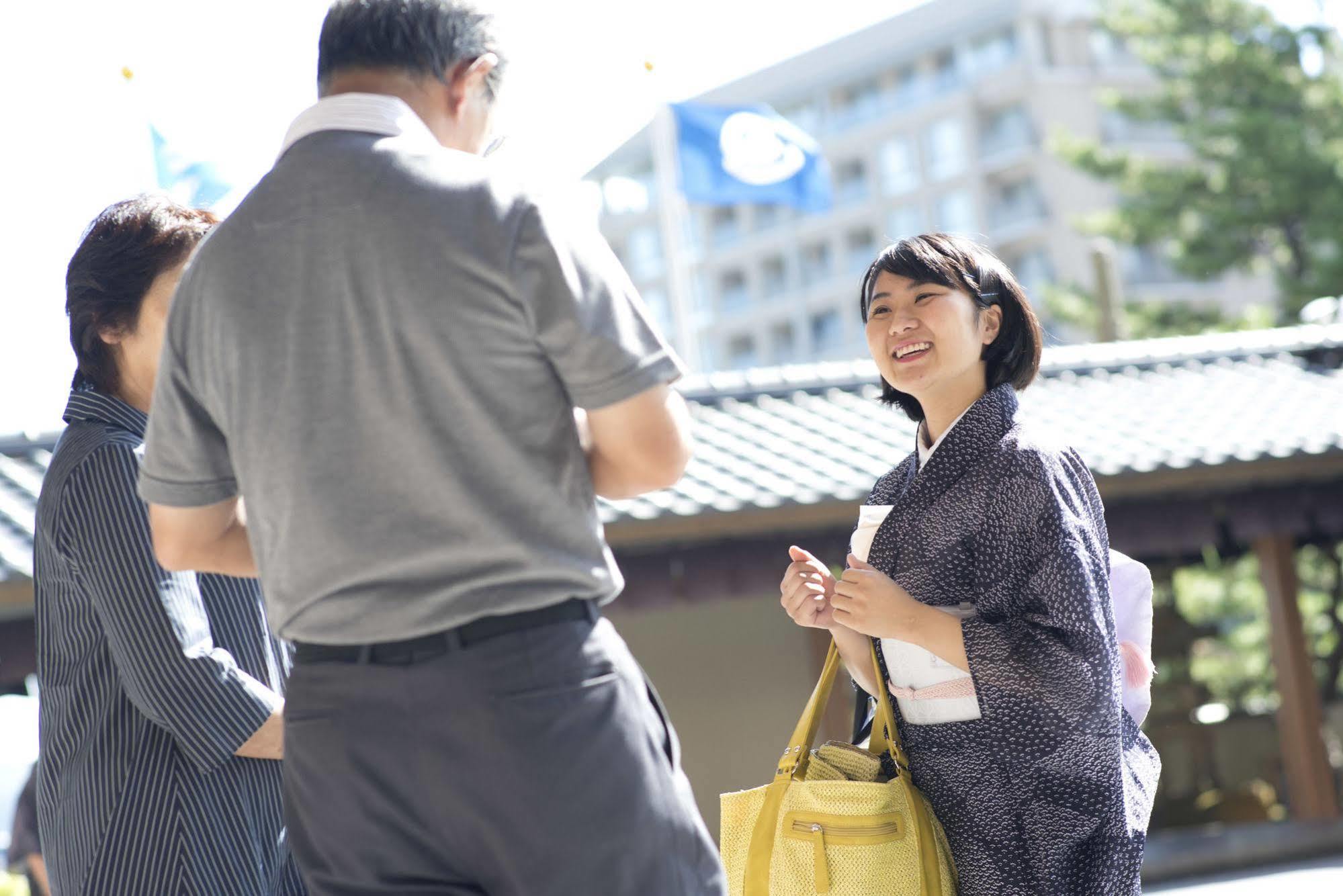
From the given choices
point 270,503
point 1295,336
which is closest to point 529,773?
point 270,503

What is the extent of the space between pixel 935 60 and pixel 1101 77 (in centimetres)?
549

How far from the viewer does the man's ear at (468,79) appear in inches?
59.8

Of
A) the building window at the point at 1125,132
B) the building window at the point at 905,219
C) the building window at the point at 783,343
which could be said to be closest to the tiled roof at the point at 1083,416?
the building window at the point at 1125,132

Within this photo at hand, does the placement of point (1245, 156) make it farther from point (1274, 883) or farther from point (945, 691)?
point (945, 691)

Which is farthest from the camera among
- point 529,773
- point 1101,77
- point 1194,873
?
point 1101,77

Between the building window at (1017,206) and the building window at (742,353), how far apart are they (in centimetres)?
1025

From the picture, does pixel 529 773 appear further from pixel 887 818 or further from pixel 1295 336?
pixel 1295 336

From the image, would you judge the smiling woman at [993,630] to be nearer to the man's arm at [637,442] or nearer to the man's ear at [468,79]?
the man's arm at [637,442]

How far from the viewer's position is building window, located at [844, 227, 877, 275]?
158ft

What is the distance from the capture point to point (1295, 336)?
32.3 ft

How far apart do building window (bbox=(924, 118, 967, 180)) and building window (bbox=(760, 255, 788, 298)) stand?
6.50 m

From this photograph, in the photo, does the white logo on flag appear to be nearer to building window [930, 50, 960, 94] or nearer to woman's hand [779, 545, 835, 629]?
woman's hand [779, 545, 835, 629]

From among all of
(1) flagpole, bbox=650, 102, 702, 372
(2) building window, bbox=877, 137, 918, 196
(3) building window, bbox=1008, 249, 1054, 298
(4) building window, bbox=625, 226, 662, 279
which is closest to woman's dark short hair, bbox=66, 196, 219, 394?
(1) flagpole, bbox=650, 102, 702, 372

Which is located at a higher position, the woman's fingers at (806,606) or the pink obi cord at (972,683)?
the woman's fingers at (806,606)
